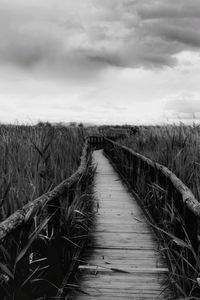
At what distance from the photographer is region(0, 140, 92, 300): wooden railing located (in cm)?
222

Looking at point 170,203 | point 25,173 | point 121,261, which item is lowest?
point 121,261

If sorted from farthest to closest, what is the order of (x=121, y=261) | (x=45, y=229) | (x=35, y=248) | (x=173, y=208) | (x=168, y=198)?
(x=168, y=198) < (x=121, y=261) < (x=173, y=208) < (x=45, y=229) < (x=35, y=248)

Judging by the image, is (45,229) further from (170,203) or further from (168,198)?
(168,198)

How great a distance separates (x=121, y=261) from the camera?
14.6ft

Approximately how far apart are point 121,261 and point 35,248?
1.70 m

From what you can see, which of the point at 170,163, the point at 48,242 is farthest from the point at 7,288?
the point at 170,163

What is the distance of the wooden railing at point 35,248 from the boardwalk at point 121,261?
0.92 feet

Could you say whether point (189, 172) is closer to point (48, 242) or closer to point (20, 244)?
point (48, 242)

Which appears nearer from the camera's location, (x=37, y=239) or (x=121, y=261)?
(x=37, y=239)

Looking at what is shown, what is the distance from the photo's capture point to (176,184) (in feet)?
13.5

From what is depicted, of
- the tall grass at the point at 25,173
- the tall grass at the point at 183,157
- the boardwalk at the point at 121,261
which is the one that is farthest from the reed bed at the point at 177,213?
the tall grass at the point at 25,173

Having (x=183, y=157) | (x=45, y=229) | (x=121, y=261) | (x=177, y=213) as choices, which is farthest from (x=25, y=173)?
(x=183, y=157)

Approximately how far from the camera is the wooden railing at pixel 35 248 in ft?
7.29

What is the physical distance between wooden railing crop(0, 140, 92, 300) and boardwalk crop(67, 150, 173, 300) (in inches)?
11.0
